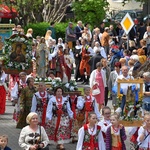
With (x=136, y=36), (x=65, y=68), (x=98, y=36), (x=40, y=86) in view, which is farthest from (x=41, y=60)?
(x=40, y=86)

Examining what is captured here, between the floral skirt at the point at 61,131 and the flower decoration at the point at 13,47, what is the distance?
22.9 ft

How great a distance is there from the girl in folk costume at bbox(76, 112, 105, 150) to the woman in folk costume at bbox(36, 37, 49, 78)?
13.9 meters

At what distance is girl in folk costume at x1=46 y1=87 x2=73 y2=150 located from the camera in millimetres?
17766

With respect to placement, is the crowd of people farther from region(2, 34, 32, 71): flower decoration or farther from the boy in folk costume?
region(2, 34, 32, 71): flower decoration

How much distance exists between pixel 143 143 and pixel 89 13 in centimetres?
2556

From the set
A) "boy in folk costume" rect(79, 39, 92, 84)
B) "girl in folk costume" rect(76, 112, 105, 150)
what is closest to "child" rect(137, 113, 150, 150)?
"girl in folk costume" rect(76, 112, 105, 150)

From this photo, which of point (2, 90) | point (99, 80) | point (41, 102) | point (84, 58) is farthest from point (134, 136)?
point (84, 58)

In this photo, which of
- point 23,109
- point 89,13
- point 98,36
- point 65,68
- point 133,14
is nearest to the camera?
point 23,109

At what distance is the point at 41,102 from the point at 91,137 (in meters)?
→ 3.38

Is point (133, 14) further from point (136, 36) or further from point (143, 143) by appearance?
point (143, 143)

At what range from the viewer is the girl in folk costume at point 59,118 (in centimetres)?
1777

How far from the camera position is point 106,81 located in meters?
23.7

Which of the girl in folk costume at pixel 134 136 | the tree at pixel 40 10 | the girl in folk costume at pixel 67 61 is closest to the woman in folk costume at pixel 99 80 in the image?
the girl in folk costume at pixel 67 61

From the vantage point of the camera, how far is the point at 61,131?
1811 centimetres
